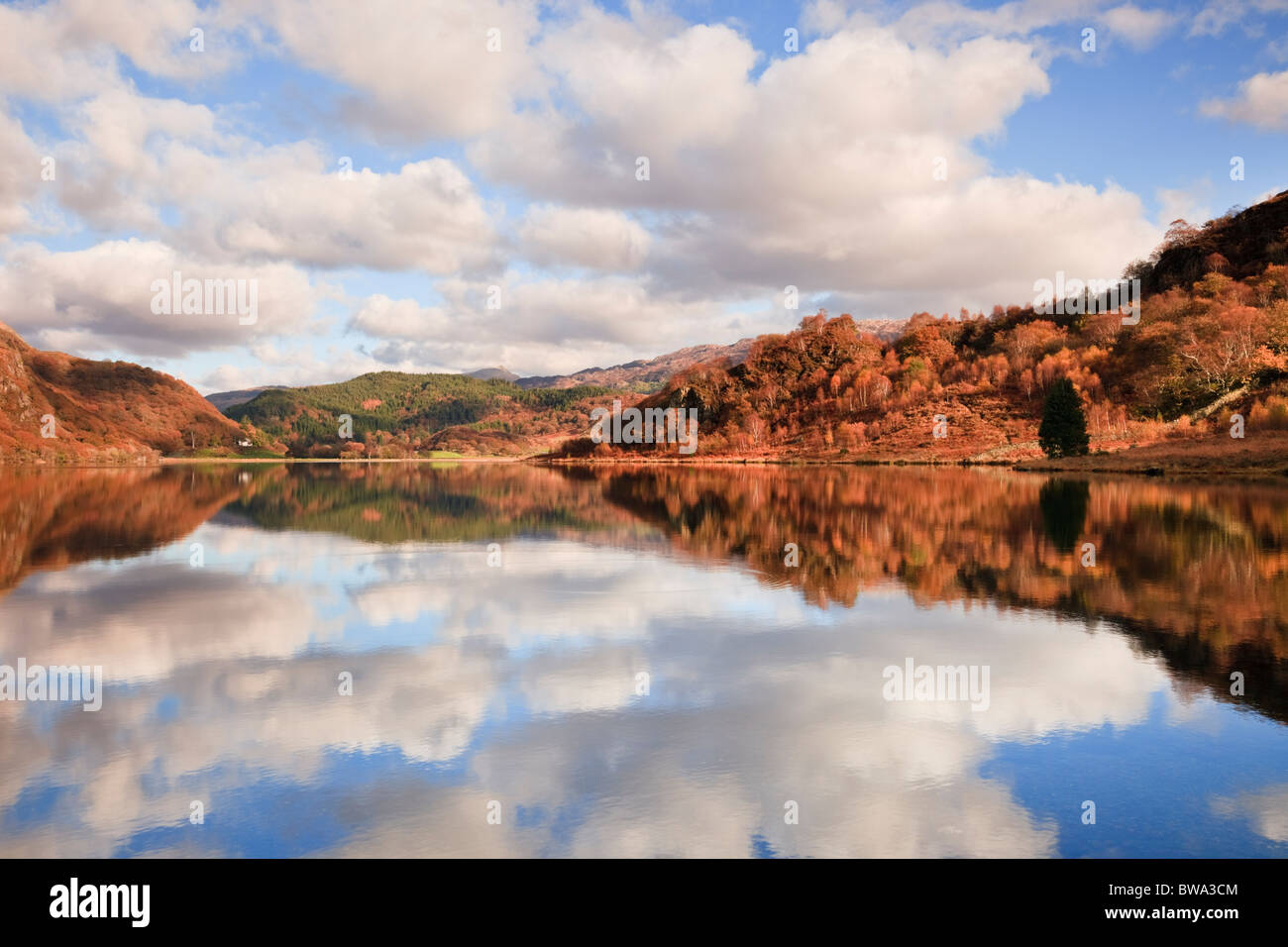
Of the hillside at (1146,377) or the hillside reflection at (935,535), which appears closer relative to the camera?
the hillside reflection at (935,535)

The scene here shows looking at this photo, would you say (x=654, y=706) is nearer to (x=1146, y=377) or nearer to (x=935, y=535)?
(x=935, y=535)

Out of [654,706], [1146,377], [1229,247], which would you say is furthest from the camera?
[1229,247]

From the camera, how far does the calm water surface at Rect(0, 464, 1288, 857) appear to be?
25.3ft

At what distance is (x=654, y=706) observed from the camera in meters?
11.2

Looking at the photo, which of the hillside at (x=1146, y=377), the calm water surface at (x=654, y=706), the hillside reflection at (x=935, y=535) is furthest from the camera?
the hillside at (x=1146, y=377)

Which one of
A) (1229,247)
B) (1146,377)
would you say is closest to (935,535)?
(1146,377)

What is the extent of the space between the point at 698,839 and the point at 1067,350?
18932 cm

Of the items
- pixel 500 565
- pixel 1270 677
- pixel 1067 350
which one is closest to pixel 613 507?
pixel 500 565

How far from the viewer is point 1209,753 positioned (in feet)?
30.8

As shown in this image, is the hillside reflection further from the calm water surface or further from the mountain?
the mountain

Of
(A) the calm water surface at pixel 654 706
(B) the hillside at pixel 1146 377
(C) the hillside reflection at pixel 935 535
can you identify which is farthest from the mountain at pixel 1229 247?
(A) the calm water surface at pixel 654 706

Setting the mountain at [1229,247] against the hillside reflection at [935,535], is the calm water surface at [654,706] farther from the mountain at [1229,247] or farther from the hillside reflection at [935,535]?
the mountain at [1229,247]

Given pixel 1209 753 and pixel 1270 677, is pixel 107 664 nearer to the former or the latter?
pixel 1209 753

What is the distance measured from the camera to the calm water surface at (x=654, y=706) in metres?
7.72
